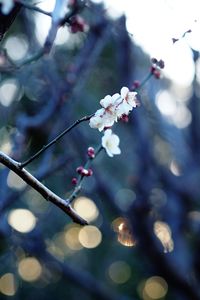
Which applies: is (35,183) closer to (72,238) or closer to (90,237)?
(90,237)

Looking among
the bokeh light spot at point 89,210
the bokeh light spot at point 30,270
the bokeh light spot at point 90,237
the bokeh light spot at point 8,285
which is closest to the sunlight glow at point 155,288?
the bokeh light spot at point 90,237

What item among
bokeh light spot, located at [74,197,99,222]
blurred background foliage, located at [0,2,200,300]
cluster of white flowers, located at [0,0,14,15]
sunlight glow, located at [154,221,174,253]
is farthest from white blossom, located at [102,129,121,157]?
bokeh light spot, located at [74,197,99,222]

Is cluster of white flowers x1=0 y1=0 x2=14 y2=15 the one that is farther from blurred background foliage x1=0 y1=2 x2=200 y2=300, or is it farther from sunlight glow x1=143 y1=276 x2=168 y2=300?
sunlight glow x1=143 y1=276 x2=168 y2=300

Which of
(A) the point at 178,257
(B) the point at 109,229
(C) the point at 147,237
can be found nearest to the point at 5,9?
(C) the point at 147,237

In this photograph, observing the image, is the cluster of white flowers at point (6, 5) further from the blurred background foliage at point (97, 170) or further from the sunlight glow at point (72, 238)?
the sunlight glow at point (72, 238)

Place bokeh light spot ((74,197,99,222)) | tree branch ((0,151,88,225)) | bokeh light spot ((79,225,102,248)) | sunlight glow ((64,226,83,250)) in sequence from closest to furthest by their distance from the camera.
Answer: tree branch ((0,151,88,225)) → bokeh light spot ((74,197,99,222)) → bokeh light spot ((79,225,102,248)) → sunlight glow ((64,226,83,250))
